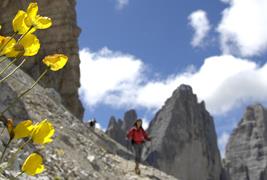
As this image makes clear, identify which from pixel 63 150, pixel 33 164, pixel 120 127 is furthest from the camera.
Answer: pixel 120 127

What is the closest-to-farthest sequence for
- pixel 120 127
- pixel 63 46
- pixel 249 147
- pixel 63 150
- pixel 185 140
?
pixel 63 150 → pixel 63 46 → pixel 185 140 → pixel 120 127 → pixel 249 147

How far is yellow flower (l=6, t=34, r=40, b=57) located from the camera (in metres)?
2.05

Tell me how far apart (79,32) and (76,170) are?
52580 mm

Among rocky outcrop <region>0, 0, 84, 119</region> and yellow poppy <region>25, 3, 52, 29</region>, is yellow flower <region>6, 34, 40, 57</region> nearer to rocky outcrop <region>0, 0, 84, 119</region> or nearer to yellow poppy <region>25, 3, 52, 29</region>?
yellow poppy <region>25, 3, 52, 29</region>

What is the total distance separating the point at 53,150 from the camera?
50.0 ft

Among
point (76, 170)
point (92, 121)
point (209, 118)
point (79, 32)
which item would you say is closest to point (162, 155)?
point (209, 118)

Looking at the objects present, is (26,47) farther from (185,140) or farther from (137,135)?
(185,140)

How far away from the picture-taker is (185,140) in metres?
126

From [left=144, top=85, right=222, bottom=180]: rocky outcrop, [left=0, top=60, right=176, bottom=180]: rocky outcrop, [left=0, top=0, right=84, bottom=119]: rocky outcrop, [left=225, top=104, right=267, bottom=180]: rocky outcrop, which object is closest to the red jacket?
[left=0, top=60, right=176, bottom=180]: rocky outcrop

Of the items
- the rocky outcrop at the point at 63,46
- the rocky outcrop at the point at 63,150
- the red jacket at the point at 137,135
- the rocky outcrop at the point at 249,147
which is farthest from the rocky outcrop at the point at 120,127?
the red jacket at the point at 137,135

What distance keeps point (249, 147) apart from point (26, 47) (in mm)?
159462

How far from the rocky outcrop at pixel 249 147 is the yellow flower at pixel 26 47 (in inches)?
5782

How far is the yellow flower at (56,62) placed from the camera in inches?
83.1

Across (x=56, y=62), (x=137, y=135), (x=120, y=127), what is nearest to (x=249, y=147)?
(x=120, y=127)
